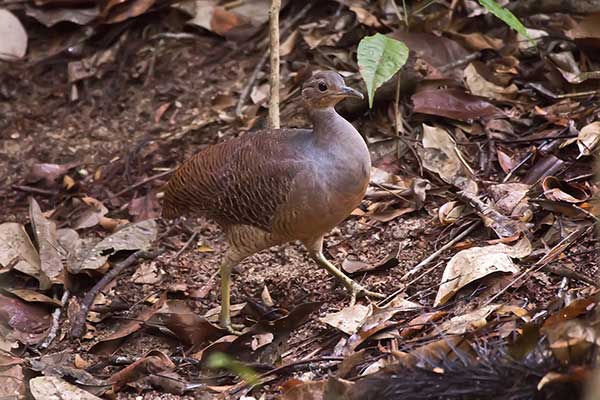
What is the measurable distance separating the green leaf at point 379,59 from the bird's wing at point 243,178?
1.43 feet

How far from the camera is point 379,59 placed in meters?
5.36

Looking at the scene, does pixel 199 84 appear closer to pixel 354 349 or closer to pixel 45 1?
pixel 45 1

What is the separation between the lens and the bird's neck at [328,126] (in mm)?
5141

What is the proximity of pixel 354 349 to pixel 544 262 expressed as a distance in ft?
3.36

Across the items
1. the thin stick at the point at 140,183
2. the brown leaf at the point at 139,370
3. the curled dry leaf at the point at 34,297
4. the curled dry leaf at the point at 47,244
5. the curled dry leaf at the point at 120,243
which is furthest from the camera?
the thin stick at the point at 140,183

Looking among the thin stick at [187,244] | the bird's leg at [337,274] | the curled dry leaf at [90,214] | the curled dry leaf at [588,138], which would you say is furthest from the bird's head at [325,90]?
the curled dry leaf at [90,214]

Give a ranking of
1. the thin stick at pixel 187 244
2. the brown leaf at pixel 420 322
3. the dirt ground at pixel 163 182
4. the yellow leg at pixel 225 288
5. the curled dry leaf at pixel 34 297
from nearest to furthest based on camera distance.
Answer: the brown leaf at pixel 420 322, the dirt ground at pixel 163 182, the yellow leg at pixel 225 288, the curled dry leaf at pixel 34 297, the thin stick at pixel 187 244

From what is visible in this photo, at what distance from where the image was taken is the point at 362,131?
6.57m

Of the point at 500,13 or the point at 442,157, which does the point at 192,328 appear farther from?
the point at 500,13

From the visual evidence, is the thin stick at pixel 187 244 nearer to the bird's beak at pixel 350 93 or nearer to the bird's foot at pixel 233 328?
the bird's foot at pixel 233 328

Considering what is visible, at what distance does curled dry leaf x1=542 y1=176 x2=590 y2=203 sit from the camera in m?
5.34

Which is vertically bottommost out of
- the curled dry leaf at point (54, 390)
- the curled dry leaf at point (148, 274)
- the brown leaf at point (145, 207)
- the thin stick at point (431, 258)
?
the brown leaf at point (145, 207)

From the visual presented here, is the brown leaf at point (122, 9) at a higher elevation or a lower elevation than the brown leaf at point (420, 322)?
higher

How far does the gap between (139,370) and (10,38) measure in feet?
12.6
